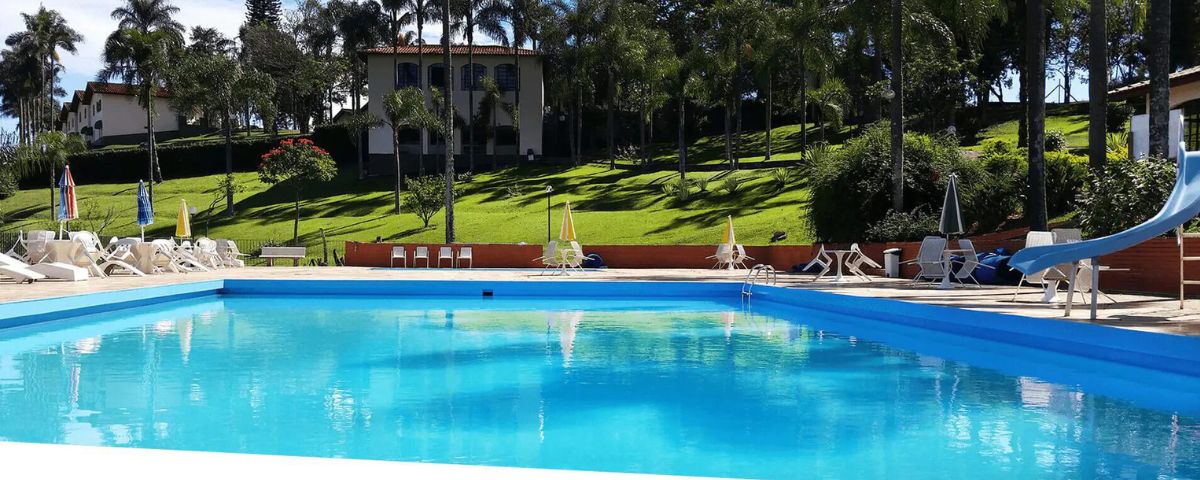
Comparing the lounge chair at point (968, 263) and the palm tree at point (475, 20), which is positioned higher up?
the palm tree at point (475, 20)

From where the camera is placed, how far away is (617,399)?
712 centimetres

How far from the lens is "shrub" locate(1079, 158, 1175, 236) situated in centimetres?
1232

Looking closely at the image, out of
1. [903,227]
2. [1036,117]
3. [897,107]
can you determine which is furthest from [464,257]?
[1036,117]

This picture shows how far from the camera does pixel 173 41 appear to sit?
1677 inches

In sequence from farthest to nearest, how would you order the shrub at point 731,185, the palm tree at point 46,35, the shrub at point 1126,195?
the palm tree at point 46,35 → the shrub at point 731,185 → the shrub at point 1126,195

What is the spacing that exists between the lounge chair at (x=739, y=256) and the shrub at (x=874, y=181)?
1832 millimetres

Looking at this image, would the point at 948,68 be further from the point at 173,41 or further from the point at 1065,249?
the point at 173,41

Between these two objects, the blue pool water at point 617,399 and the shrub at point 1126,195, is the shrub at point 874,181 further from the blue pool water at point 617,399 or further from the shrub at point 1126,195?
the blue pool water at point 617,399

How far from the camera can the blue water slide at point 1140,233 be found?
26.8 ft

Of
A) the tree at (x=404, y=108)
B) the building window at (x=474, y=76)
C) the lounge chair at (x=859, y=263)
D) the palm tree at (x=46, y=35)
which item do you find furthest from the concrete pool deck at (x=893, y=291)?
the palm tree at (x=46, y=35)

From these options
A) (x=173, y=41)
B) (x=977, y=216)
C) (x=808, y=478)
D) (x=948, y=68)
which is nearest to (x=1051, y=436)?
(x=808, y=478)

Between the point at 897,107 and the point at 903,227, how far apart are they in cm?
247

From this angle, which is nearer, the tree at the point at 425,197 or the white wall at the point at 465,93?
the tree at the point at 425,197

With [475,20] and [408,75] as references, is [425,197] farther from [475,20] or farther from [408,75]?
[408,75]
